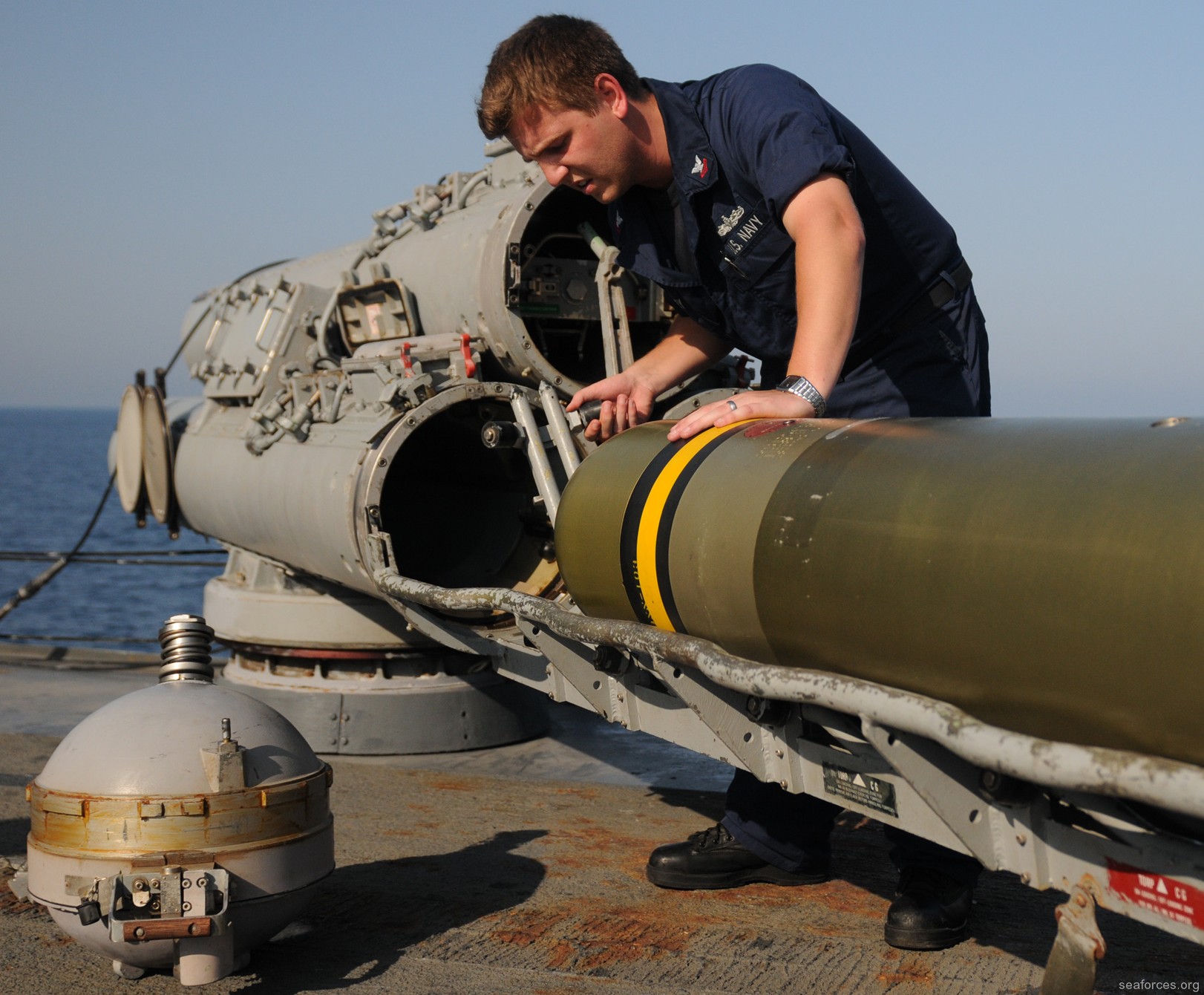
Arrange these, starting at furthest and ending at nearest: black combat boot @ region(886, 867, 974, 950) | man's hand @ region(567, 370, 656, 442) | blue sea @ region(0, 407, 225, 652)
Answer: blue sea @ region(0, 407, 225, 652)
man's hand @ region(567, 370, 656, 442)
black combat boot @ region(886, 867, 974, 950)

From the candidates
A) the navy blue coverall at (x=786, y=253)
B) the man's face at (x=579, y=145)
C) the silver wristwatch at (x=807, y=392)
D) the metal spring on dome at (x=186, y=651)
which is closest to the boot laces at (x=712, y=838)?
the navy blue coverall at (x=786, y=253)

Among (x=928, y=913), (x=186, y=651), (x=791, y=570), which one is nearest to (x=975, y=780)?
(x=791, y=570)

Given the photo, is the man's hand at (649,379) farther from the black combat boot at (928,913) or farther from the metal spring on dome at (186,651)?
the black combat boot at (928,913)

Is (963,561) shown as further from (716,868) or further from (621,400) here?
(716,868)

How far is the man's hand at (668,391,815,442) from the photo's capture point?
3.08 metres

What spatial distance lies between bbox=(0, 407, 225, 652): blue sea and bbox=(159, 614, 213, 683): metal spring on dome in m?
5.01

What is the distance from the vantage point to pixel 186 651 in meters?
3.97

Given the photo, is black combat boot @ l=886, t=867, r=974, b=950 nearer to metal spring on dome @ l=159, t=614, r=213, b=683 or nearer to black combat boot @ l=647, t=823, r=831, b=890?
black combat boot @ l=647, t=823, r=831, b=890

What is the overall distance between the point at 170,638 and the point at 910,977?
7.48 ft

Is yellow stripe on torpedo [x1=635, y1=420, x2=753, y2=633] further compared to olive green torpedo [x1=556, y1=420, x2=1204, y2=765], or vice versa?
yellow stripe on torpedo [x1=635, y1=420, x2=753, y2=633]

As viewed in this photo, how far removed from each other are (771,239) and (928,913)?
186 centimetres

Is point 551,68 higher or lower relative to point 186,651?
higher

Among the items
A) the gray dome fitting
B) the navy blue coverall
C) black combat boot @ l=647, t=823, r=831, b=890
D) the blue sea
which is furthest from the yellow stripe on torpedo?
the blue sea

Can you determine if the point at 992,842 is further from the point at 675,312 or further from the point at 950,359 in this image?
the point at 675,312
